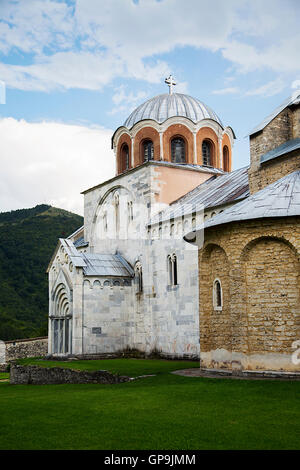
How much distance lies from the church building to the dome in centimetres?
7

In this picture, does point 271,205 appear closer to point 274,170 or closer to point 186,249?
point 274,170

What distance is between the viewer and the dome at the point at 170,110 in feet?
74.0

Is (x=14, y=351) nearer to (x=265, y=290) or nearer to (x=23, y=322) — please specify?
(x=23, y=322)

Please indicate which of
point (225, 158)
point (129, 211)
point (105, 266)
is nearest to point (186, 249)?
point (105, 266)

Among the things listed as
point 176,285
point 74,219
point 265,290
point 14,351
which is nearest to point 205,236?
point 265,290

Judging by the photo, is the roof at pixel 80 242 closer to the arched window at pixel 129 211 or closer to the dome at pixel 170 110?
the arched window at pixel 129 211

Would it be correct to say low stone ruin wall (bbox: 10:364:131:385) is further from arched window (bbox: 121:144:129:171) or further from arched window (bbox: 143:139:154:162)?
arched window (bbox: 121:144:129:171)

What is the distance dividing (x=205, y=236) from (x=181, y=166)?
30.8ft

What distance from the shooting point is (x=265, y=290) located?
10.8m

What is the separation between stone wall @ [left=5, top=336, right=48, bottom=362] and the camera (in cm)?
2614

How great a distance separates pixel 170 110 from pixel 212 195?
6073mm

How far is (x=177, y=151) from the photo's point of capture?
22375mm

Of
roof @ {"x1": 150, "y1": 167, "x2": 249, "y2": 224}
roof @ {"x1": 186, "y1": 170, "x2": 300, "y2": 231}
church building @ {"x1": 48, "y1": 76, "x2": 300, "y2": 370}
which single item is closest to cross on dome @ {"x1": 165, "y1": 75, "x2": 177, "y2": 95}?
church building @ {"x1": 48, "y1": 76, "x2": 300, "y2": 370}

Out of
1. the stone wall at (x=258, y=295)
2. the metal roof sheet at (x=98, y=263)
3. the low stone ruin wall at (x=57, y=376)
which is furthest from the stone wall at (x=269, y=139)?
the metal roof sheet at (x=98, y=263)
